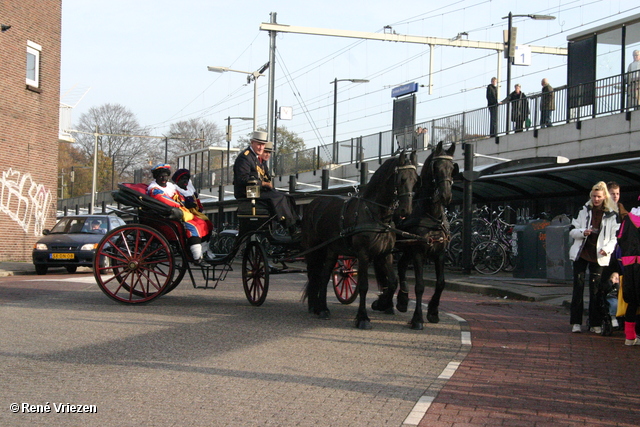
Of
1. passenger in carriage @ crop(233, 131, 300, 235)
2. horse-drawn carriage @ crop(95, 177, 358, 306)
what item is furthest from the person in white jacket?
passenger in carriage @ crop(233, 131, 300, 235)

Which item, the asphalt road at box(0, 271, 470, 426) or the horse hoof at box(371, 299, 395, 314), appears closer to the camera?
the asphalt road at box(0, 271, 470, 426)

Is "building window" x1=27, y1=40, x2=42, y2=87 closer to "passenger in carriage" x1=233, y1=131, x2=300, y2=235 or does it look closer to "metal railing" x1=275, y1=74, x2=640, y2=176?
"metal railing" x1=275, y1=74, x2=640, y2=176

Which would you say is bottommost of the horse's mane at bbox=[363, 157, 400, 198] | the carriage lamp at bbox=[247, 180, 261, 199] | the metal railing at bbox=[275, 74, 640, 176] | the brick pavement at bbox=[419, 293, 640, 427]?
the brick pavement at bbox=[419, 293, 640, 427]

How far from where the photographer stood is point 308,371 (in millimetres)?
6707

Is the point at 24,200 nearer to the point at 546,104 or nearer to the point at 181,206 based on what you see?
the point at 181,206

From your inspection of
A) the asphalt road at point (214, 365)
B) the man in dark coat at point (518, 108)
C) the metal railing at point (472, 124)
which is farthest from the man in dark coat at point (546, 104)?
the asphalt road at point (214, 365)

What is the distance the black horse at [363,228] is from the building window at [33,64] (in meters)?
19.2

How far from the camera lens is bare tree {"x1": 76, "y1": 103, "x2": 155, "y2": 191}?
7694 centimetres

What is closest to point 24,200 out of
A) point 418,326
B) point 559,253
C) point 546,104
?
point 546,104

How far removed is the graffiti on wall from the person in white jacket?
67.8ft

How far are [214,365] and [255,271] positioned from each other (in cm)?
457

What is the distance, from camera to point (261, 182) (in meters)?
11.3

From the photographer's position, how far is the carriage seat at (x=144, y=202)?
37.3ft

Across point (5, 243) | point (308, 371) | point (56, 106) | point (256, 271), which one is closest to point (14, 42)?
point (56, 106)
